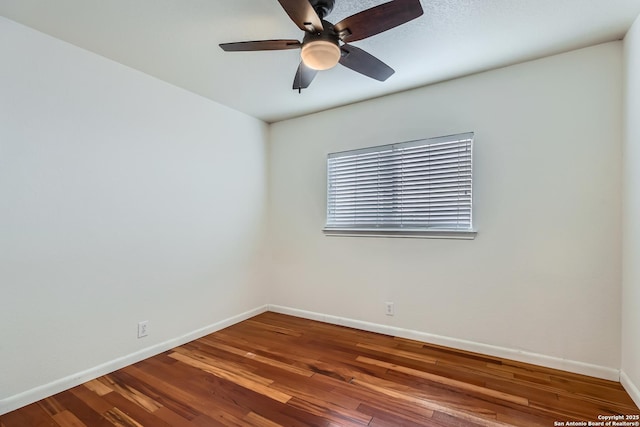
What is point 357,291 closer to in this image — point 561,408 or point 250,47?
point 561,408

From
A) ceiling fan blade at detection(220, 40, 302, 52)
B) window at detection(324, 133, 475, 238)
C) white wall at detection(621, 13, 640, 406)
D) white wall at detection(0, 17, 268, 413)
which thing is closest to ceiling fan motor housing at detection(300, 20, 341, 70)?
ceiling fan blade at detection(220, 40, 302, 52)

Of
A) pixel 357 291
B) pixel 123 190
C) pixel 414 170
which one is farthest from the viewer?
pixel 357 291

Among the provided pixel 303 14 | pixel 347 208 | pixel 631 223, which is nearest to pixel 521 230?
pixel 631 223

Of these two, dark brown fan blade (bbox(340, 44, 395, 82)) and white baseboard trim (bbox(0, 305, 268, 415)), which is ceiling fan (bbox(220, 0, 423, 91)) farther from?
white baseboard trim (bbox(0, 305, 268, 415))

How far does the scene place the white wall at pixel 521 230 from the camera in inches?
86.8

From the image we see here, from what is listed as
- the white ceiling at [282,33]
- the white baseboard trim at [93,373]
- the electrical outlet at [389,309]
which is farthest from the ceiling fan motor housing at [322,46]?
the white baseboard trim at [93,373]

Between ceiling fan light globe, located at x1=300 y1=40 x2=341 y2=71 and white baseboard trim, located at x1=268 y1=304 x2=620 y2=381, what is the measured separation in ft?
8.21

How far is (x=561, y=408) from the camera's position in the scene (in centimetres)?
187

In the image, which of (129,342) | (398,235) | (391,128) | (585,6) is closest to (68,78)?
(129,342)

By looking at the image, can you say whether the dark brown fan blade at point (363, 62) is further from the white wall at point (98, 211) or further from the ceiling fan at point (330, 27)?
the white wall at point (98, 211)

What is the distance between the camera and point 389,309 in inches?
121

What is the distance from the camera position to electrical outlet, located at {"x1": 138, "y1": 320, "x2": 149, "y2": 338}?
2.58m

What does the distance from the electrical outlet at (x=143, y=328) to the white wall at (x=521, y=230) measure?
1892 mm

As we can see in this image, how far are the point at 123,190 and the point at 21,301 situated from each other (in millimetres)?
967
